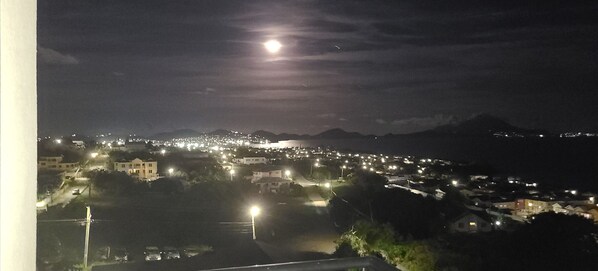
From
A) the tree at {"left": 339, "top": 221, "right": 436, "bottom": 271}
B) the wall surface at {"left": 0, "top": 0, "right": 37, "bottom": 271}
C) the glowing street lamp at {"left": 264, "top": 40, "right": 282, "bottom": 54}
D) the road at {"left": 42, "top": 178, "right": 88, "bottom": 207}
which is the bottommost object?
the tree at {"left": 339, "top": 221, "right": 436, "bottom": 271}

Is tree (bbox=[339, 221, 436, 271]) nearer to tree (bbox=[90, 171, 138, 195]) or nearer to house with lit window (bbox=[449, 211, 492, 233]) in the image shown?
house with lit window (bbox=[449, 211, 492, 233])

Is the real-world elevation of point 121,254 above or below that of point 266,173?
below

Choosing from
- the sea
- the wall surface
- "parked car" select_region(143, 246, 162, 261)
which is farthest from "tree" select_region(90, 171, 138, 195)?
the sea

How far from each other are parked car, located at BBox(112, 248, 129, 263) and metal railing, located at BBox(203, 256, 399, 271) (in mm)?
6987

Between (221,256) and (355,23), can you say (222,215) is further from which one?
(355,23)

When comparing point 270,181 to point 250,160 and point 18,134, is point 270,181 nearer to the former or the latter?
point 250,160

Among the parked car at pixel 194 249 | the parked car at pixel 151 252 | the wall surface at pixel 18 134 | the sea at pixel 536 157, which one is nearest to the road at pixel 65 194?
the parked car at pixel 151 252

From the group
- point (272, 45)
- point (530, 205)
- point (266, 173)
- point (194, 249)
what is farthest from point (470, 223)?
point (272, 45)

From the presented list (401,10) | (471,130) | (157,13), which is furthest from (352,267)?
(471,130)

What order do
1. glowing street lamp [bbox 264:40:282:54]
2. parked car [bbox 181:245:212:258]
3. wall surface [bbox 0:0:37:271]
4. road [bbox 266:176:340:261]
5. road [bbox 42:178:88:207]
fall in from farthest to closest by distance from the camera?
1. road [bbox 42:178:88:207]
2. road [bbox 266:176:340:261]
3. parked car [bbox 181:245:212:258]
4. glowing street lamp [bbox 264:40:282:54]
5. wall surface [bbox 0:0:37:271]

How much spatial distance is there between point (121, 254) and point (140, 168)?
978 cm

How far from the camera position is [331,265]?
3.50 ft

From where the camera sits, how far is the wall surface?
541mm

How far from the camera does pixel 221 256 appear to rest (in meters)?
6.53
